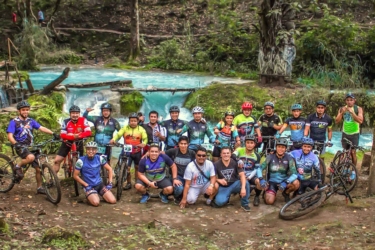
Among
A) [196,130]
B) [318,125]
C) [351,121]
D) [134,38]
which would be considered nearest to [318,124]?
[318,125]

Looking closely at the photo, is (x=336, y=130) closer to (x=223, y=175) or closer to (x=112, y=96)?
(x=112, y=96)

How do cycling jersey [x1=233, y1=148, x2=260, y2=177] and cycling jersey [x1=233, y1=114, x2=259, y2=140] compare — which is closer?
cycling jersey [x1=233, y1=148, x2=260, y2=177]

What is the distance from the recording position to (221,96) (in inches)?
683

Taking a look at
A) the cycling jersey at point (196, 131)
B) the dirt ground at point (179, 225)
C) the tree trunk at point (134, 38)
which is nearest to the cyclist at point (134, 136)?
the cycling jersey at point (196, 131)

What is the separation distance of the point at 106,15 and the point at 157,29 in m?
4.57

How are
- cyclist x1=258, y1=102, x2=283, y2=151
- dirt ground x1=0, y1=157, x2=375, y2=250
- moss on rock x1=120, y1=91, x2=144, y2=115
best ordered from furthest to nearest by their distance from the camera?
moss on rock x1=120, y1=91, x2=144, y2=115
cyclist x1=258, y1=102, x2=283, y2=151
dirt ground x1=0, y1=157, x2=375, y2=250

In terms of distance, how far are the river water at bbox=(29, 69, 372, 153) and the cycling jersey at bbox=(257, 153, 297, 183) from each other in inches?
245

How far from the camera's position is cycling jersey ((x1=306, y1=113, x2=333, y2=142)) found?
9664mm

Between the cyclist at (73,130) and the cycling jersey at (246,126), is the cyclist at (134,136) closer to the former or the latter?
the cyclist at (73,130)

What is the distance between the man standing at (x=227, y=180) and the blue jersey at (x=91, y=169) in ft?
6.73

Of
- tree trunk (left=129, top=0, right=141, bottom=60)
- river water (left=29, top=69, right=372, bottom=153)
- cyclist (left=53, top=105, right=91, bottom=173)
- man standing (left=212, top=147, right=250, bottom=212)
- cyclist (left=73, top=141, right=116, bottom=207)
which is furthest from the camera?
tree trunk (left=129, top=0, right=141, bottom=60)

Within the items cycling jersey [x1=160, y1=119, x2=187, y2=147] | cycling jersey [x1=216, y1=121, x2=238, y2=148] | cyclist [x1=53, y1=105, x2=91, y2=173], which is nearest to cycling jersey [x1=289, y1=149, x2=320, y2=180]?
cycling jersey [x1=216, y1=121, x2=238, y2=148]

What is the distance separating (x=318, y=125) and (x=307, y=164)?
143 centimetres

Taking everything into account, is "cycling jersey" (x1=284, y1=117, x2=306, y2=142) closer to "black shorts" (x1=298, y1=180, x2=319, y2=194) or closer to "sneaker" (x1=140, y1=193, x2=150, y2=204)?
"black shorts" (x1=298, y1=180, x2=319, y2=194)
